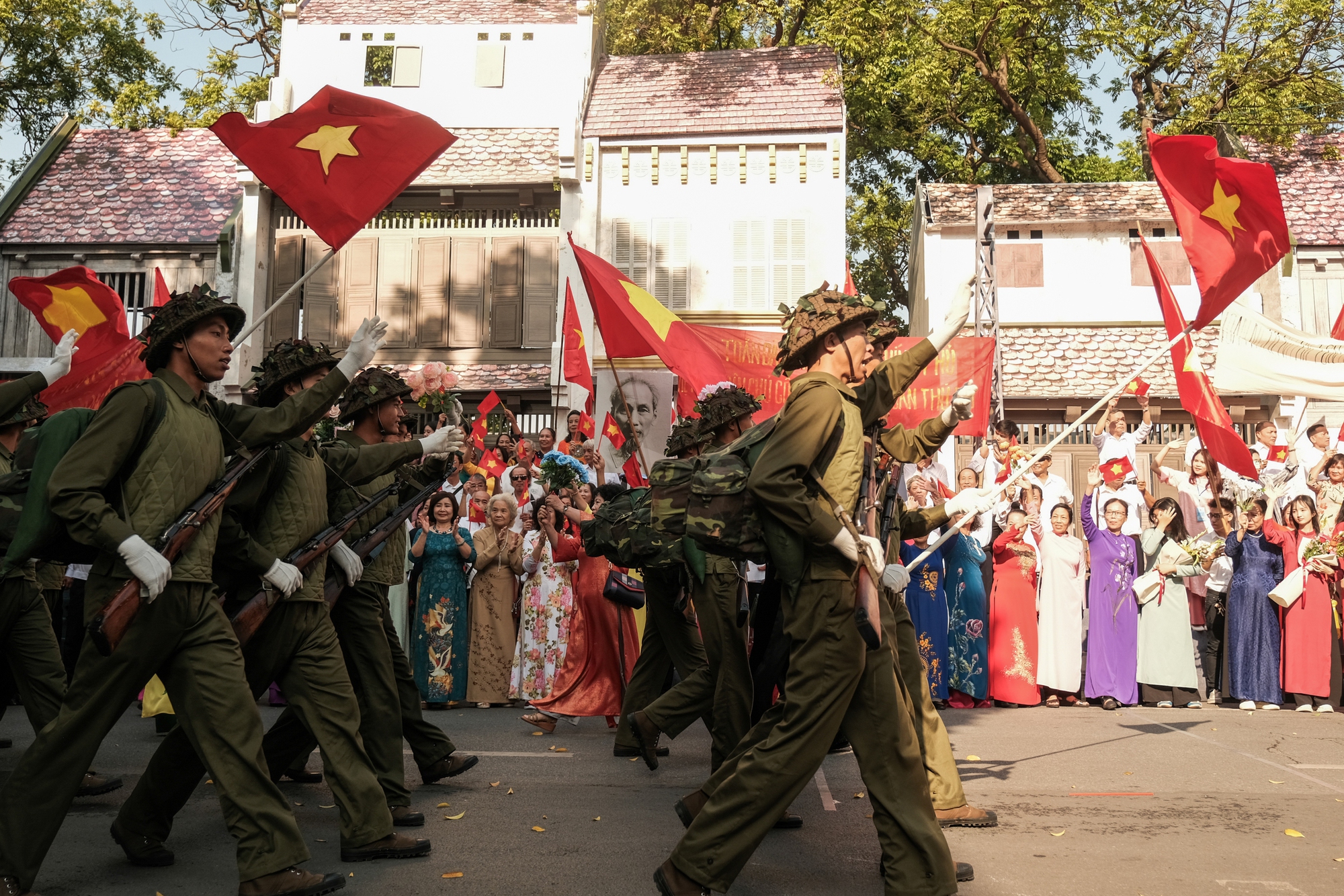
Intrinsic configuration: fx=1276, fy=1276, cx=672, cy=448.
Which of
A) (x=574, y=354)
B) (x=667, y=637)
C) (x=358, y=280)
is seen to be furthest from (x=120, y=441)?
(x=358, y=280)

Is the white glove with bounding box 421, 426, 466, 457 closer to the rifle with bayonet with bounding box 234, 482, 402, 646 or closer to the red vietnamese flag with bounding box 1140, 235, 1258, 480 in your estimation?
the rifle with bayonet with bounding box 234, 482, 402, 646

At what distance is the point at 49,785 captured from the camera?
4527mm

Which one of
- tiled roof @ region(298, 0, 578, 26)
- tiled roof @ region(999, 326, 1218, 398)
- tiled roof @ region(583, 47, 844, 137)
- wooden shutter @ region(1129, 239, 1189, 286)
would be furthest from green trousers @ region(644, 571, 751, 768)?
tiled roof @ region(298, 0, 578, 26)

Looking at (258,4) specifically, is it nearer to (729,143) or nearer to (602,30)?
(602,30)

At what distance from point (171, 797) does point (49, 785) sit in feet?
2.58

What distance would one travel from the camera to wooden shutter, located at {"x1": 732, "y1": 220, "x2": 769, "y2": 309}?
909 inches

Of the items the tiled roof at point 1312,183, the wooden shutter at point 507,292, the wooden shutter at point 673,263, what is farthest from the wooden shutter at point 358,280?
the tiled roof at point 1312,183

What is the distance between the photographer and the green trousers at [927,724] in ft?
18.9

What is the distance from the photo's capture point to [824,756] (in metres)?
4.56

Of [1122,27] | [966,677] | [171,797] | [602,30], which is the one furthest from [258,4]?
[171,797]

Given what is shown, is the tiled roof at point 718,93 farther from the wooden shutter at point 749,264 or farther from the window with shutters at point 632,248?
the wooden shutter at point 749,264

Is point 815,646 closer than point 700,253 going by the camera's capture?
Yes

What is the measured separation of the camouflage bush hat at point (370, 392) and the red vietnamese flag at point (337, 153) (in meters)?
2.44

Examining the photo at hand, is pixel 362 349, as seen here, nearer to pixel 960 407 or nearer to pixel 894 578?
pixel 894 578
